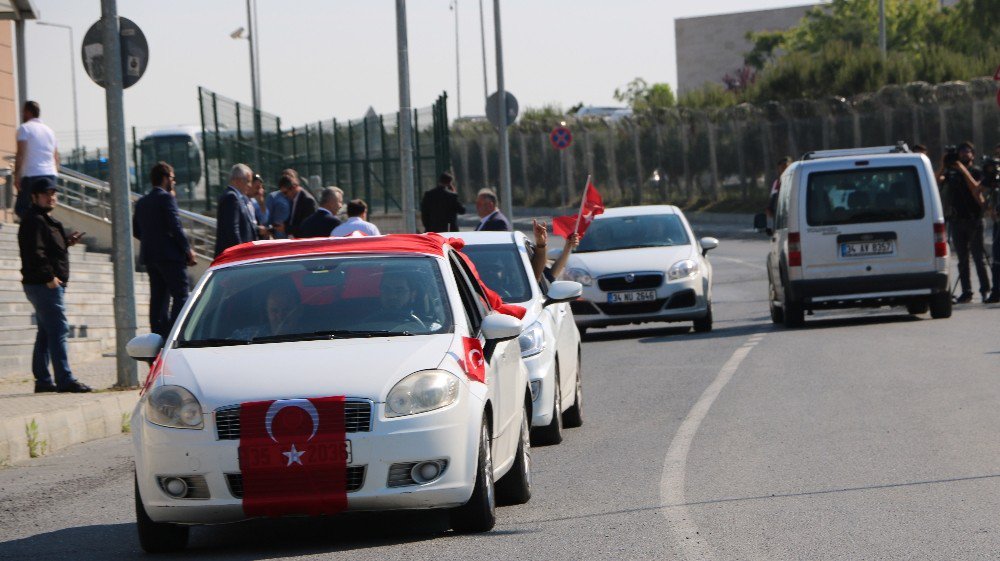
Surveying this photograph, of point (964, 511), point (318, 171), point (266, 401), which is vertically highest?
point (318, 171)

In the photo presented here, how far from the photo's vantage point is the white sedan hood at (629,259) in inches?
811

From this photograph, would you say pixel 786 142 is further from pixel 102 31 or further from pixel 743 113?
pixel 102 31

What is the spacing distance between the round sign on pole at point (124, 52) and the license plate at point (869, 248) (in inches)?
331

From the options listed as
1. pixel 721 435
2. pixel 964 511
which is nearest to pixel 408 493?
pixel 964 511

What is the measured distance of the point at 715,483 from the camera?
9.25 metres

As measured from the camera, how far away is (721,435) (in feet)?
37.4

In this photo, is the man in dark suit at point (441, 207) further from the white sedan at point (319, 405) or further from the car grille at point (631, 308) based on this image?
the white sedan at point (319, 405)

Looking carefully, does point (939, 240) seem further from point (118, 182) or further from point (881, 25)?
point (881, 25)

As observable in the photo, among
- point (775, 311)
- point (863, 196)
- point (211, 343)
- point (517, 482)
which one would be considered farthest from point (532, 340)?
point (775, 311)

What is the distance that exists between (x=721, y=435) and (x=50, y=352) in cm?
632

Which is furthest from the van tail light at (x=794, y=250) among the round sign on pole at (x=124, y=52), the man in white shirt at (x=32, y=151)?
the man in white shirt at (x=32, y=151)

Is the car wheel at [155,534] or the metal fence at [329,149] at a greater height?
the metal fence at [329,149]

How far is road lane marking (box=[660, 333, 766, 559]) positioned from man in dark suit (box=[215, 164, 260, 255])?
452 cm

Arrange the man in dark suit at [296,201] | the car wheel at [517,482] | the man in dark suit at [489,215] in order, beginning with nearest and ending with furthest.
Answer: the car wheel at [517,482] < the man in dark suit at [489,215] < the man in dark suit at [296,201]
